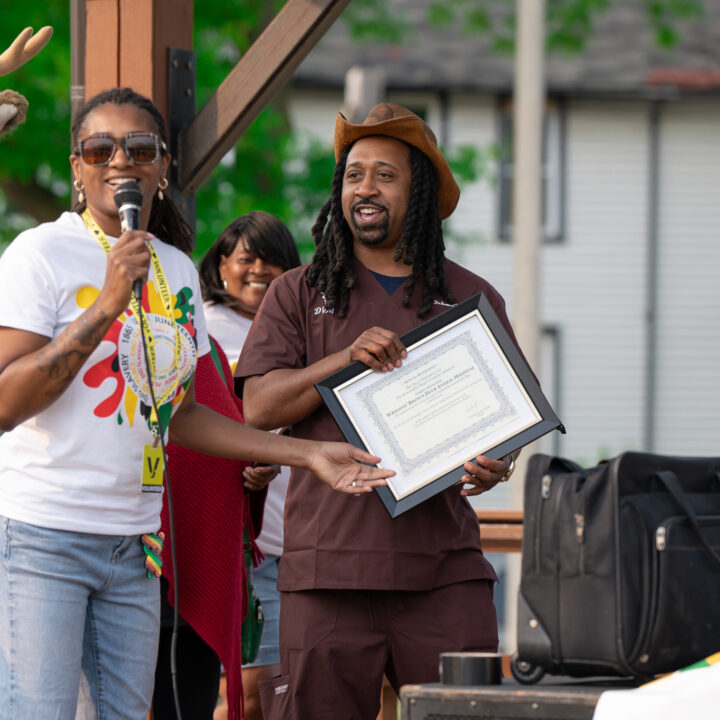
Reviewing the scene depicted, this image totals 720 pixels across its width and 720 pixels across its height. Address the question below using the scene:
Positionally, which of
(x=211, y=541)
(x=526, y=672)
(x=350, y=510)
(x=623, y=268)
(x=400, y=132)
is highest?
(x=623, y=268)

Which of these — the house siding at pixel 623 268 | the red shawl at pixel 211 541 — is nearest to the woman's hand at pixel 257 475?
the red shawl at pixel 211 541

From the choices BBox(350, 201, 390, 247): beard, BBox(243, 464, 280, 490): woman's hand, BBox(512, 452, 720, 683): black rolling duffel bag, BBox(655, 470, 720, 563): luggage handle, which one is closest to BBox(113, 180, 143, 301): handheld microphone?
BBox(350, 201, 390, 247): beard

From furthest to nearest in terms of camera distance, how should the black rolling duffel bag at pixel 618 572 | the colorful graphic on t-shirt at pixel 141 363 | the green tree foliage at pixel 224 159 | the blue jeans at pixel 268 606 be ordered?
the green tree foliage at pixel 224 159
the blue jeans at pixel 268 606
the colorful graphic on t-shirt at pixel 141 363
the black rolling duffel bag at pixel 618 572

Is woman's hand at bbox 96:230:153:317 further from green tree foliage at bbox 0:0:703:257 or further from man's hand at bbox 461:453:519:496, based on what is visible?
green tree foliage at bbox 0:0:703:257

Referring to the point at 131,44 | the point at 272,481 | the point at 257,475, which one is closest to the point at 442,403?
the point at 257,475

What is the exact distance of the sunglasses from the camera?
2936 millimetres

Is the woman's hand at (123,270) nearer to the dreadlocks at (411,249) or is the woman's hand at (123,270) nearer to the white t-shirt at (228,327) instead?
the dreadlocks at (411,249)

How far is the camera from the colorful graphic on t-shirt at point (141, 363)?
9.15ft

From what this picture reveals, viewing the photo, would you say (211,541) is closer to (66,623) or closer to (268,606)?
(268,606)

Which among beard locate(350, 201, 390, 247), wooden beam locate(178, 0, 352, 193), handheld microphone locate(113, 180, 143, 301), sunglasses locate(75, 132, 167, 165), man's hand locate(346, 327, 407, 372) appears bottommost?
man's hand locate(346, 327, 407, 372)

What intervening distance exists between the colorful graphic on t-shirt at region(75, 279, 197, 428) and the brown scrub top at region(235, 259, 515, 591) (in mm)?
381

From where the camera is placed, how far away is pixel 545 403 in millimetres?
3201

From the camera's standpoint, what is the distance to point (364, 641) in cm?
321

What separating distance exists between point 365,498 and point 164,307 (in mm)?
725
